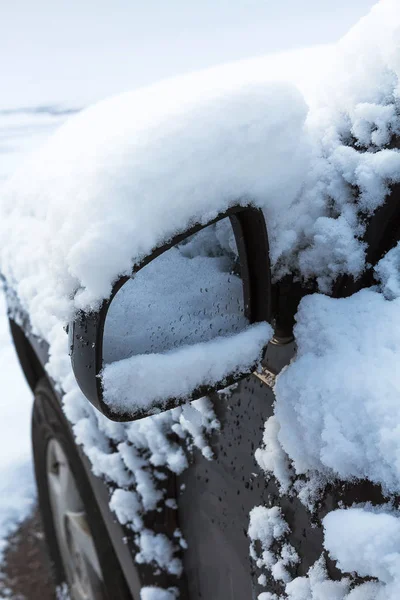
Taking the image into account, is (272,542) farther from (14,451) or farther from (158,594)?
(14,451)

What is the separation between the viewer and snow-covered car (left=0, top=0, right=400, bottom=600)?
3.14 ft

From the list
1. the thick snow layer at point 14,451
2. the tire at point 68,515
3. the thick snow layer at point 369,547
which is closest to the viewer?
the thick snow layer at point 369,547

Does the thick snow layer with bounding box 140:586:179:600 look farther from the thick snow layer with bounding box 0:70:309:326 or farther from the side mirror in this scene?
the thick snow layer with bounding box 0:70:309:326

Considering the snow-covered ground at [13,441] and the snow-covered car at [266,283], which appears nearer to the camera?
the snow-covered car at [266,283]

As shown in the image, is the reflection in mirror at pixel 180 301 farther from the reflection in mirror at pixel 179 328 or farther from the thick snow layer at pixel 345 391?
the thick snow layer at pixel 345 391

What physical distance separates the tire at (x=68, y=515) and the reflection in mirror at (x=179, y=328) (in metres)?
1.22

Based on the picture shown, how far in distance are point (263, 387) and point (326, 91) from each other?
59 cm

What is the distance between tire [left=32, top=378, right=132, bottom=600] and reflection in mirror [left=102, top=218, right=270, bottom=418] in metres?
1.22

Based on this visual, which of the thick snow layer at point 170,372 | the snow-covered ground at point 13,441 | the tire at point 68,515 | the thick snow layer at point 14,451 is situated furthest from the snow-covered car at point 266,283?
the thick snow layer at point 14,451

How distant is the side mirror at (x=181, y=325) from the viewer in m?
1.02

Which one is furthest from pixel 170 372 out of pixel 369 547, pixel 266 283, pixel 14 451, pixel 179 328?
pixel 14 451

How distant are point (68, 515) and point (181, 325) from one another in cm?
167

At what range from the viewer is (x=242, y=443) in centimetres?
136

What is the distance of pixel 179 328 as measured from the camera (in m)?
1.11
